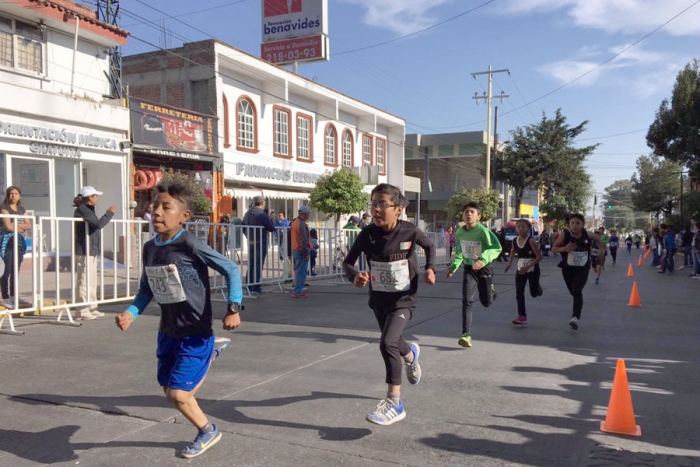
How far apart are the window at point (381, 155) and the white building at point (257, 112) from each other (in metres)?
3.26

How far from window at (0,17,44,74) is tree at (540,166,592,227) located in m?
35.6

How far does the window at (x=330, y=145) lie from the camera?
102ft

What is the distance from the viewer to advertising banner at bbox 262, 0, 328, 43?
93.2 ft

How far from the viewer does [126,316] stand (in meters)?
3.57

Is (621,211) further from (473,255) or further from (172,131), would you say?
(473,255)

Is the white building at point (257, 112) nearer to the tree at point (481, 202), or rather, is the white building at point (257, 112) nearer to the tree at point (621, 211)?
the tree at point (481, 202)

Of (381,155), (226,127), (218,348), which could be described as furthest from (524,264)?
(381,155)

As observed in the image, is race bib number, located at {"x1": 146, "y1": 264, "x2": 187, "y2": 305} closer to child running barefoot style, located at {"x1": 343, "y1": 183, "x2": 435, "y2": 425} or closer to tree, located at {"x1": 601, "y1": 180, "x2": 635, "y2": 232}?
child running barefoot style, located at {"x1": 343, "y1": 183, "x2": 435, "y2": 425}

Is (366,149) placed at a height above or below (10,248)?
above

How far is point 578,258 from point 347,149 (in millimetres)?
25954

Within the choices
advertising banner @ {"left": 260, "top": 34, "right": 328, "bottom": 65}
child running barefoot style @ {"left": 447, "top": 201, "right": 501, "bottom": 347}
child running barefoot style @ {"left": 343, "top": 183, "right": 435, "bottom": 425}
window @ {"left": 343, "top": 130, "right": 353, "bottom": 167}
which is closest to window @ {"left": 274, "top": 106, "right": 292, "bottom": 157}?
advertising banner @ {"left": 260, "top": 34, "right": 328, "bottom": 65}

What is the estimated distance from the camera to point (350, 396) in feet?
15.3

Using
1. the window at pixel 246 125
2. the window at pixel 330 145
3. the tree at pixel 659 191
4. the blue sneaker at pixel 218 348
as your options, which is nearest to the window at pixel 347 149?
the window at pixel 330 145

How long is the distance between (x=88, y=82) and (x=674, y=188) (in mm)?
54450
